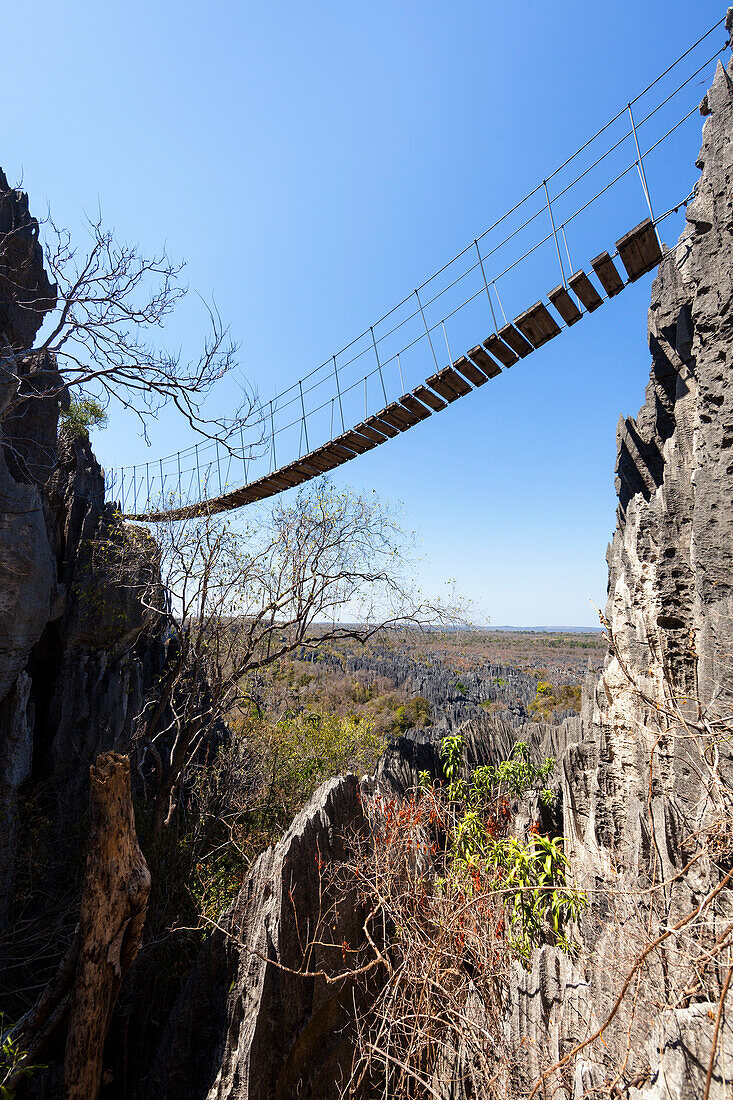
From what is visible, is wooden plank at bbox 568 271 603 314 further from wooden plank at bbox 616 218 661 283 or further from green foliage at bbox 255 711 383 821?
green foliage at bbox 255 711 383 821

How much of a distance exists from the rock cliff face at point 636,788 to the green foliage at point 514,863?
1.16 ft

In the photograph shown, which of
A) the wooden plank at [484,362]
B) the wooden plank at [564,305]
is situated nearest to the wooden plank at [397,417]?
the wooden plank at [484,362]

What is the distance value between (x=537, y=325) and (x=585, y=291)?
501mm

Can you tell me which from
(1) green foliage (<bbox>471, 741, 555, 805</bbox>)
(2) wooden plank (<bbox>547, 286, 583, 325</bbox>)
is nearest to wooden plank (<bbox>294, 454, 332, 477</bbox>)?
(2) wooden plank (<bbox>547, 286, 583, 325</bbox>)

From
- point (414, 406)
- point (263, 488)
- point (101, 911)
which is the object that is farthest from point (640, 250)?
point (101, 911)

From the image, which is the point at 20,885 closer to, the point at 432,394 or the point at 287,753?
the point at 287,753

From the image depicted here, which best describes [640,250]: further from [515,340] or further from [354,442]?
[354,442]

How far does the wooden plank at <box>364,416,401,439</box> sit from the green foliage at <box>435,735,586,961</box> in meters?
3.95

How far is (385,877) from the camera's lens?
370cm

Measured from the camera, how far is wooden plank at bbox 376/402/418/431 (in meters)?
6.05

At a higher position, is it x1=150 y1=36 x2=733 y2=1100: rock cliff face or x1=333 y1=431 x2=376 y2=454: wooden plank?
x1=333 y1=431 x2=376 y2=454: wooden plank

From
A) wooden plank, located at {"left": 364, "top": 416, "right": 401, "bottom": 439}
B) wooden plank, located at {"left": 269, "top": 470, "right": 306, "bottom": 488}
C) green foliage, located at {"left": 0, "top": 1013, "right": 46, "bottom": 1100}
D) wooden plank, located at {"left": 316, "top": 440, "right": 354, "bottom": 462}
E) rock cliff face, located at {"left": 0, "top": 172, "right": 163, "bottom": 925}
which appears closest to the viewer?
green foliage, located at {"left": 0, "top": 1013, "right": 46, "bottom": 1100}

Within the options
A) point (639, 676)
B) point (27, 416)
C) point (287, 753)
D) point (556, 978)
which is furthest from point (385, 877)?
point (27, 416)

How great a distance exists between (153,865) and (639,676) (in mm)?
5675
